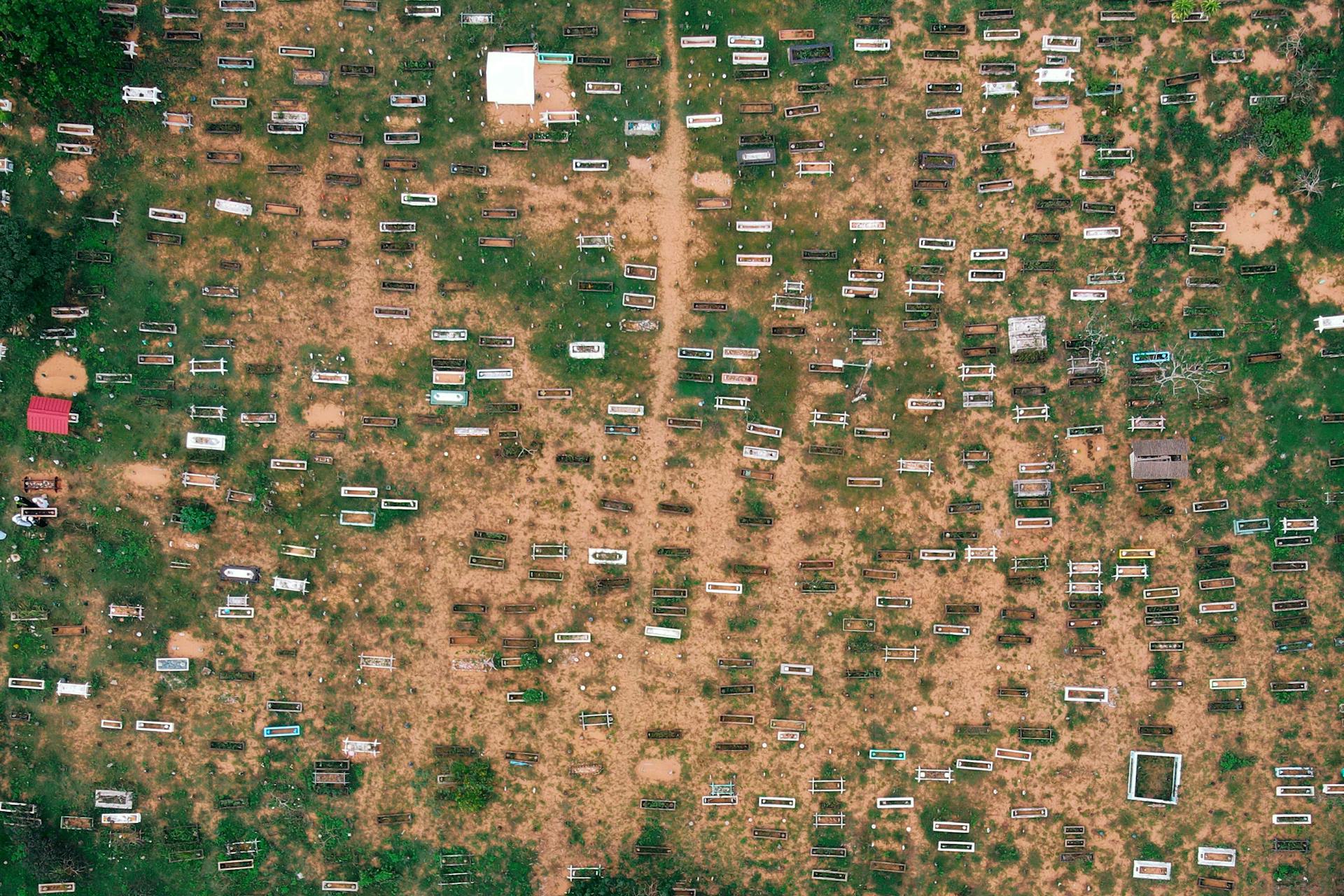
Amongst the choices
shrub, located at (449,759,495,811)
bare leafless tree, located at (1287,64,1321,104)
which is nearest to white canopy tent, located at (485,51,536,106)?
shrub, located at (449,759,495,811)

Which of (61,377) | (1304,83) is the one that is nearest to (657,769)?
(61,377)

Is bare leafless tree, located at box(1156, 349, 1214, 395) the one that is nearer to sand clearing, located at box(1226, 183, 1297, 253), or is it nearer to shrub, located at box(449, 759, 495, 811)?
sand clearing, located at box(1226, 183, 1297, 253)

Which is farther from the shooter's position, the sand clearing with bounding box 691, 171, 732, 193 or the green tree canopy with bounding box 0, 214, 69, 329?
the sand clearing with bounding box 691, 171, 732, 193

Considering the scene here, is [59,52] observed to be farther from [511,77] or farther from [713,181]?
[713,181]

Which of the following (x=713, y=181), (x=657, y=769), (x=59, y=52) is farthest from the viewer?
(x=657, y=769)

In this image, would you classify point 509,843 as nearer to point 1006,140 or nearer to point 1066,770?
point 1066,770

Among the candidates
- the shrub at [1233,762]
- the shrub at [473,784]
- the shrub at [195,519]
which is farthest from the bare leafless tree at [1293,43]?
the shrub at [195,519]

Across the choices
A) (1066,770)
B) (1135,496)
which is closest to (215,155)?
(1135,496)
